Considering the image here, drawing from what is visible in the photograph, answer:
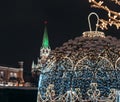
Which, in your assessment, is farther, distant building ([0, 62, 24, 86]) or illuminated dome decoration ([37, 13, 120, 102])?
distant building ([0, 62, 24, 86])

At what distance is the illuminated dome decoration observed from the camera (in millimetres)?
5555

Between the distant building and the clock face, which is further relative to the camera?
the distant building

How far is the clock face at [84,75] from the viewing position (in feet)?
18.2


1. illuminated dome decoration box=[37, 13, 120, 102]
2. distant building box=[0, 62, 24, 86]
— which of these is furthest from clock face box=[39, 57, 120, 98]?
distant building box=[0, 62, 24, 86]

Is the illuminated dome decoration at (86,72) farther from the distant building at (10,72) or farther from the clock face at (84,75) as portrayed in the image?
the distant building at (10,72)

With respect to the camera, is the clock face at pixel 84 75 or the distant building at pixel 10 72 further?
the distant building at pixel 10 72

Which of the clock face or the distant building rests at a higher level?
the distant building

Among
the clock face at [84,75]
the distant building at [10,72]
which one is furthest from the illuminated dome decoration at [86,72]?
the distant building at [10,72]

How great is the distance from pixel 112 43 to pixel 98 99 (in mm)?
742

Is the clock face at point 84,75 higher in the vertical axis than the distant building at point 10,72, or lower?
lower

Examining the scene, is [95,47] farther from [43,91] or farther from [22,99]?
[22,99]

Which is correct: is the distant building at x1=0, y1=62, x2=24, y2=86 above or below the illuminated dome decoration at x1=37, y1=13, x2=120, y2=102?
above

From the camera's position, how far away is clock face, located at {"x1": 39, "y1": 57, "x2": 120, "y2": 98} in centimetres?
555

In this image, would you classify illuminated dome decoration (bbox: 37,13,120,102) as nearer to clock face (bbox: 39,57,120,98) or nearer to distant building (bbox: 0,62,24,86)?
clock face (bbox: 39,57,120,98)
